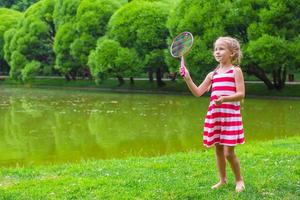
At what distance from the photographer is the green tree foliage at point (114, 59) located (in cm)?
3812

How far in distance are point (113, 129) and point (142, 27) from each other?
826 inches

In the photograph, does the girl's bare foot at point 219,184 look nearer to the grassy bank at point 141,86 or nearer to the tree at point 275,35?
the tree at point 275,35

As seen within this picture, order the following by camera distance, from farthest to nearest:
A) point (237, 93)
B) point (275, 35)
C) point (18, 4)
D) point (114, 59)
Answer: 1. point (18, 4)
2. point (114, 59)
3. point (275, 35)
4. point (237, 93)

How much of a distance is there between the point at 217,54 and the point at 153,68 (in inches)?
1340

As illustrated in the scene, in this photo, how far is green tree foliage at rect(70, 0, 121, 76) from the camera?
4338 centimetres

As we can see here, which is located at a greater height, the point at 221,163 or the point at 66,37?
the point at 66,37

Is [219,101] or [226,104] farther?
[226,104]

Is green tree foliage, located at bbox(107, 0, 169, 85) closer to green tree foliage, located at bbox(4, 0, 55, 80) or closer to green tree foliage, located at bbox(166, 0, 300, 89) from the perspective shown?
green tree foliage, located at bbox(166, 0, 300, 89)

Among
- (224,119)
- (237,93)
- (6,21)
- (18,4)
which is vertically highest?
(18,4)

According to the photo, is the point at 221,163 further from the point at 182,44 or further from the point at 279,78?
the point at 279,78

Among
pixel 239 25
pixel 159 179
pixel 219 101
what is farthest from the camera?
pixel 239 25

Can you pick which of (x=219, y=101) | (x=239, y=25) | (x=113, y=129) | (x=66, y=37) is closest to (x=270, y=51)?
(x=239, y=25)

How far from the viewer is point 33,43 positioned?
51469 millimetres

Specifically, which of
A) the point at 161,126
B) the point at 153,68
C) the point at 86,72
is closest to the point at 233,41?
the point at 161,126
